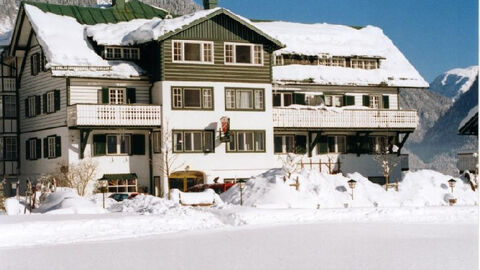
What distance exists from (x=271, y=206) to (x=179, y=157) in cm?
1272

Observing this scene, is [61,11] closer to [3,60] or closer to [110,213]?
[3,60]

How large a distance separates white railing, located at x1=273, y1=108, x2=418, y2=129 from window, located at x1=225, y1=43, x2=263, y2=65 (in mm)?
3033

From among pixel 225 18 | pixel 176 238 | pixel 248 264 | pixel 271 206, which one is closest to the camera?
pixel 248 264

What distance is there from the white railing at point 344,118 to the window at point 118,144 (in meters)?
8.35

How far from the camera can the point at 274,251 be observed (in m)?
24.2

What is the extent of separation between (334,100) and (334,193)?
16276 millimetres

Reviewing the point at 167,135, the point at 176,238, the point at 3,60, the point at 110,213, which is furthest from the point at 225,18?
the point at 176,238

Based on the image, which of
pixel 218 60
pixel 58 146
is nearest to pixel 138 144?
pixel 58 146

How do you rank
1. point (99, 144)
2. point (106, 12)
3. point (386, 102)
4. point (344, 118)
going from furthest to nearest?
point (386, 102), point (106, 12), point (344, 118), point (99, 144)

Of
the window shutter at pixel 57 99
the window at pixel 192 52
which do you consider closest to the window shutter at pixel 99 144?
the window shutter at pixel 57 99

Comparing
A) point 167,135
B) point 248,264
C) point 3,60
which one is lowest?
point 248,264

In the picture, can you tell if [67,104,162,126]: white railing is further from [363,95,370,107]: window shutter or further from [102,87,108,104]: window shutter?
[363,95,370,107]: window shutter

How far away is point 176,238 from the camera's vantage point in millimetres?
28047

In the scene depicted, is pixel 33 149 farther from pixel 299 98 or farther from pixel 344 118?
pixel 344 118
